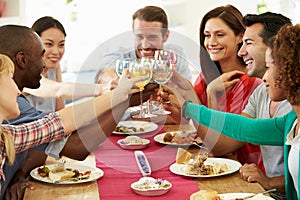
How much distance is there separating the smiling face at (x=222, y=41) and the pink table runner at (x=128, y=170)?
2.08 feet

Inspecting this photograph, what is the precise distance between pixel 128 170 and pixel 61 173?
0.22m

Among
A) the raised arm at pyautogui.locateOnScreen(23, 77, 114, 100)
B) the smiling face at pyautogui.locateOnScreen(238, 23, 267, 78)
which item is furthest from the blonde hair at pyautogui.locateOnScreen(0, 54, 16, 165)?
the raised arm at pyautogui.locateOnScreen(23, 77, 114, 100)

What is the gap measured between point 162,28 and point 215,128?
1.29m

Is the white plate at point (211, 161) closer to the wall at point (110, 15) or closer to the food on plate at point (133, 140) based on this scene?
the food on plate at point (133, 140)

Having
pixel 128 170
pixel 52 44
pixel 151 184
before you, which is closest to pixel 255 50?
pixel 128 170

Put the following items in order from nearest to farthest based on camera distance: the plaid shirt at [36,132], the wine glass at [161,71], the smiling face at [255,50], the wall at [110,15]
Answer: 1. the plaid shirt at [36,132]
2. the wine glass at [161,71]
3. the smiling face at [255,50]
4. the wall at [110,15]

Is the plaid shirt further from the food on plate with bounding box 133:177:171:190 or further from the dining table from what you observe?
the food on plate with bounding box 133:177:171:190

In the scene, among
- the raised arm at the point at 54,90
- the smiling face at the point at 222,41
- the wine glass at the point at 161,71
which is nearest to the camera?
the wine glass at the point at 161,71

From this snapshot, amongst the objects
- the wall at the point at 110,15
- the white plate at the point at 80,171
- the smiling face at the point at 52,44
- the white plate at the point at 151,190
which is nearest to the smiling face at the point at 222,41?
the smiling face at the point at 52,44

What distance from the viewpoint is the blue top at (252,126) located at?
1744mm

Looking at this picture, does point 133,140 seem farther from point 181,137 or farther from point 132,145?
point 181,137

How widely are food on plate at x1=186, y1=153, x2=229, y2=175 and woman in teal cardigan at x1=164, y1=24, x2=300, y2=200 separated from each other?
0.64 ft

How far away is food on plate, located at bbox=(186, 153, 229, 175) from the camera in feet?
5.70

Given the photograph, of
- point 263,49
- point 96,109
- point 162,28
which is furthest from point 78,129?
point 162,28
